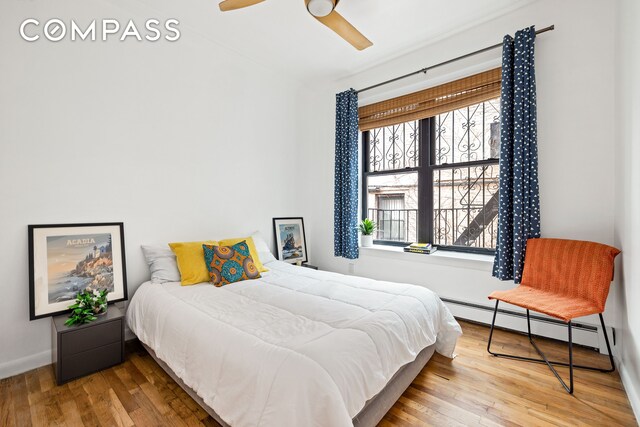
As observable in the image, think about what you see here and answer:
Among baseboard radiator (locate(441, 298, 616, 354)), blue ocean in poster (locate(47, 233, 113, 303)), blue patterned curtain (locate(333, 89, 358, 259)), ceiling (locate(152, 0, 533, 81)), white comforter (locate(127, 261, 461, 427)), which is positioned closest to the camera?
white comforter (locate(127, 261, 461, 427))

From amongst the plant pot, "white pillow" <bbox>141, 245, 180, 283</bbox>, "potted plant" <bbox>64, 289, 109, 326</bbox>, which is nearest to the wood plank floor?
"potted plant" <bbox>64, 289, 109, 326</bbox>

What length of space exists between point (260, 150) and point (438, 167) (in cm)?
213

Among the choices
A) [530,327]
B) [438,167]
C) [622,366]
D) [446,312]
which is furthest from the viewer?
[438,167]

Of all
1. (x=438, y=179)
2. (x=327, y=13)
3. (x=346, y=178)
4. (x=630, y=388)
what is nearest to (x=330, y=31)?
(x=327, y=13)

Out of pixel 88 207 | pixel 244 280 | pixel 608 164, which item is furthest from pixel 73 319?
pixel 608 164

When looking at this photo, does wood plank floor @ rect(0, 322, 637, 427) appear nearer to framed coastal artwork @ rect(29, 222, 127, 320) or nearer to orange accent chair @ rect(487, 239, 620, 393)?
orange accent chair @ rect(487, 239, 620, 393)

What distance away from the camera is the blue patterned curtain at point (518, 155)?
2.43 meters

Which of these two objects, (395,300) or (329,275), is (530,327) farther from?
(329,275)

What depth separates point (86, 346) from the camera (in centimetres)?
202

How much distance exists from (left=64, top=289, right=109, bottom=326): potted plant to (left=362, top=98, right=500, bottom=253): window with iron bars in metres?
2.98

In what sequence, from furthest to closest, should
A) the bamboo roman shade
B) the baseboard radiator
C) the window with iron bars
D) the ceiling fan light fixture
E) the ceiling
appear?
the window with iron bars
the bamboo roman shade
the ceiling
the baseboard radiator
the ceiling fan light fixture

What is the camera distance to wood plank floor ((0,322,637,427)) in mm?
1607

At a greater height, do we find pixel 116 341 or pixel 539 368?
pixel 116 341

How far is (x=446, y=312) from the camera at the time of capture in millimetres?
2229
